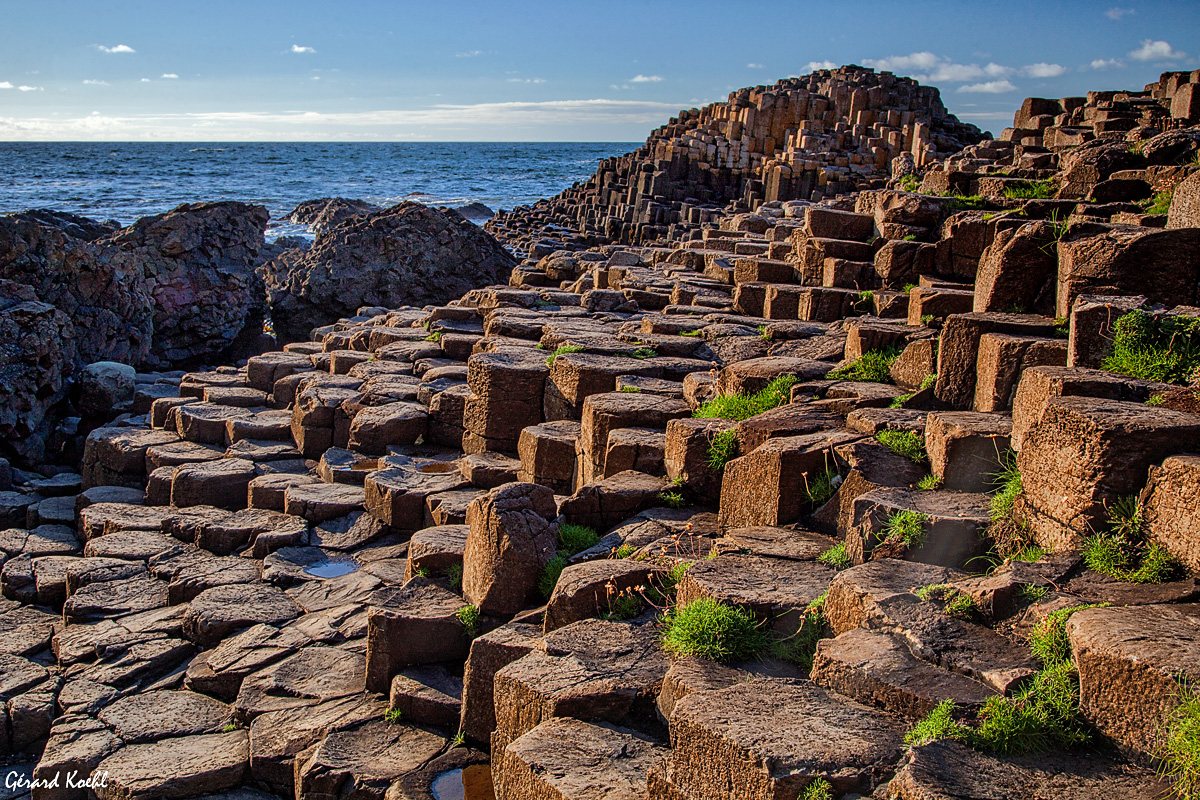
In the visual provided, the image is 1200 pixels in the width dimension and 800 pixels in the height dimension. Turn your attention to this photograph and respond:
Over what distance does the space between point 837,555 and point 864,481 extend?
51 cm

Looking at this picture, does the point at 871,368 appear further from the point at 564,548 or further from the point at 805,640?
the point at 805,640

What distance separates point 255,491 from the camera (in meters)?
7.98

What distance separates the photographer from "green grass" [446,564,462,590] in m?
5.77

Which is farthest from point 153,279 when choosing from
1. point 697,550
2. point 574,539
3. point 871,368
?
point 697,550

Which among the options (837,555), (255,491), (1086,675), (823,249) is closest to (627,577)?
(837,555)

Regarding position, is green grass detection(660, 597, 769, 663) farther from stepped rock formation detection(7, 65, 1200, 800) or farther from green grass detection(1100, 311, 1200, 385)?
green grass detection(1100, 311, 1200, 385)

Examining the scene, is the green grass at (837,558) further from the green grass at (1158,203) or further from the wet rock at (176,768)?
the green grass at (1158,203)

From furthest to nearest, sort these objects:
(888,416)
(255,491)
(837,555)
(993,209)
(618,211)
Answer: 1. (618,211)
2. (993,209)
3. (255,491)
4. (888,416)
5. (837,555)

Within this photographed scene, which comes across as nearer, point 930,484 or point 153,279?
point 930,484

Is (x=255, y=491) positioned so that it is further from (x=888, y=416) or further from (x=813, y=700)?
(x=813, y=700)

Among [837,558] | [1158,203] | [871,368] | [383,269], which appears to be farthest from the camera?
[383,269]

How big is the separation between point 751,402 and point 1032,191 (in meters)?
5.43

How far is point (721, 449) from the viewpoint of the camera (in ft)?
19.8

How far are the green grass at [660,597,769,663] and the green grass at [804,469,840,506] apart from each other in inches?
50.5
